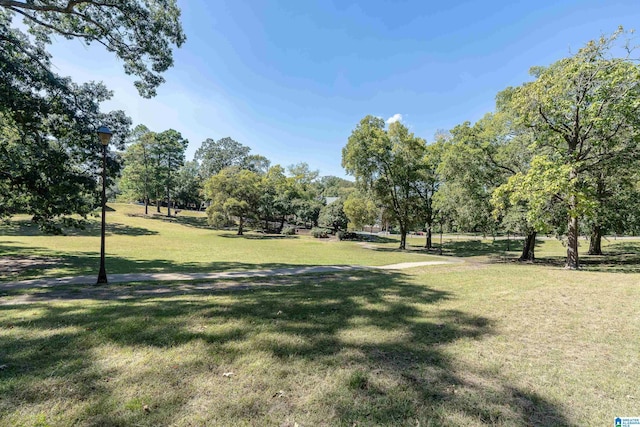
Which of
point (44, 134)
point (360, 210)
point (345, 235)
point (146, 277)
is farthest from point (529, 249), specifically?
point (44, 134)

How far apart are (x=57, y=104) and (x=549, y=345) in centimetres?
1618

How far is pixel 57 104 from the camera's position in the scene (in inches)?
426

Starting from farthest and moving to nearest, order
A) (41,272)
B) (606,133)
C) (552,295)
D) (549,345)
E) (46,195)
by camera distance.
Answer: (606,133) < (46,195) < (41,272) < (552,295) < (549,345)

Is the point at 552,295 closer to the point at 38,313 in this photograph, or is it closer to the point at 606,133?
the point at 606,133

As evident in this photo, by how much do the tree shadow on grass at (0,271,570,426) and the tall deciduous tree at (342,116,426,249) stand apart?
69.4ft

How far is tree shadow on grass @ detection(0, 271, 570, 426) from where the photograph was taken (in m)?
2.45

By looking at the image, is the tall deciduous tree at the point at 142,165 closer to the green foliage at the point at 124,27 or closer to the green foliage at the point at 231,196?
the green foliage at the point at 231,196

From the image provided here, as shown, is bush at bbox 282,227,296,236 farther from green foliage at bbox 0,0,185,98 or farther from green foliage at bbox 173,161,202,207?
green foliage at bbox 0,0,185,98

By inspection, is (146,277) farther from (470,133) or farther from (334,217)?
(334,217)

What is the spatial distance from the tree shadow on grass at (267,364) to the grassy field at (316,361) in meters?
0.02

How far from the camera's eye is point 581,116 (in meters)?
11.8

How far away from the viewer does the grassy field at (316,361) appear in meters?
2.43

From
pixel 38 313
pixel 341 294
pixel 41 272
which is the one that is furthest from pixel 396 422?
pixel 41 272

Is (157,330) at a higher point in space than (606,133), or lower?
lower
